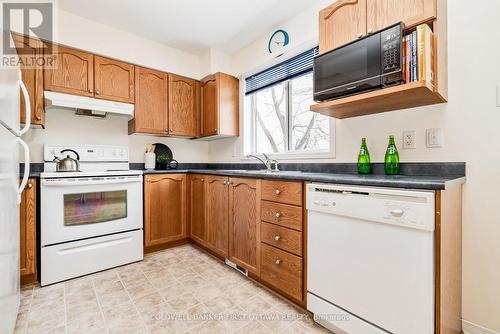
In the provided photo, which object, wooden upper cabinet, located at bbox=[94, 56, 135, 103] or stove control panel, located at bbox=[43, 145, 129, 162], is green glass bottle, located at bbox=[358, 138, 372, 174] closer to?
wooden upper cabinet, located at bbox=[94, 56, 135, 103]

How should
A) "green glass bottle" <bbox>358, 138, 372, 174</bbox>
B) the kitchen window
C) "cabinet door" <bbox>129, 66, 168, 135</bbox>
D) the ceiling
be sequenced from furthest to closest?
"cabinet door" <bbox>129, 66, 168, 135</bbox>
the kitchen window
the ceiling
"green glass bottle" <bbox>358, 138, 372, 174</bbox>

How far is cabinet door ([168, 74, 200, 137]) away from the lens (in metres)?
2.98

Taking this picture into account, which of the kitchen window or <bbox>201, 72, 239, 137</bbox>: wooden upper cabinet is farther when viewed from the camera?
<bbox>201, 72, 239, 137</bbox>: wooden upper cabinet

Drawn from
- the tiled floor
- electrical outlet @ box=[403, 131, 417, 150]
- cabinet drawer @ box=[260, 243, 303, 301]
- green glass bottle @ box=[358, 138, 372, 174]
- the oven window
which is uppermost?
electrical outlet @ box=[403, 131, 417, 150]

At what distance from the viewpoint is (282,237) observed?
5.44ft

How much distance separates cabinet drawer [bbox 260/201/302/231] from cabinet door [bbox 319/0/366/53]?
1124mm

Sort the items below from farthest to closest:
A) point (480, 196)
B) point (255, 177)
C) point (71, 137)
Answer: point (71, 137)
point (255, 177)
point (480, 196)

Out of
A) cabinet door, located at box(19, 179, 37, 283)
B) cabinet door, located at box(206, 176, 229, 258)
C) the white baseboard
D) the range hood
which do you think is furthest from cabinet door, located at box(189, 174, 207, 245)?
the white baseboard

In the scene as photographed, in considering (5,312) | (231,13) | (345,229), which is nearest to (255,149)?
(231,13)

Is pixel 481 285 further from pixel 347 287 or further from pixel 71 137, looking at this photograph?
pixel 71 137

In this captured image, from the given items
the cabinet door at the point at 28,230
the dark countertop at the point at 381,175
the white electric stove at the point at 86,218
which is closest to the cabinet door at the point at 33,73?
the white electric stove at the point at 86,218

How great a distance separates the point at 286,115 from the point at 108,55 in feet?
6.57

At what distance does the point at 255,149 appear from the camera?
118 inches

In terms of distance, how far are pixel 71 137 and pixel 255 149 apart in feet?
6.62
